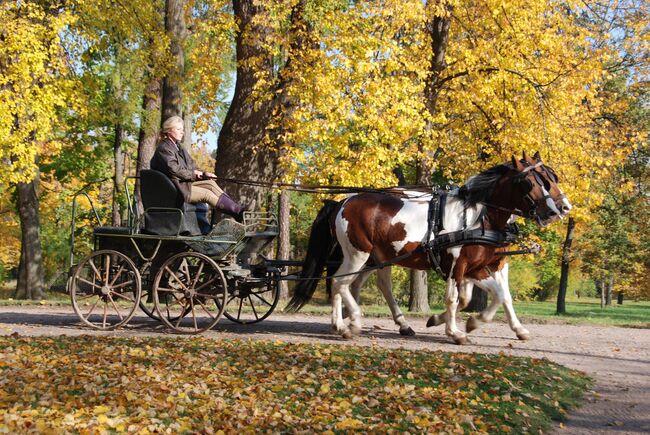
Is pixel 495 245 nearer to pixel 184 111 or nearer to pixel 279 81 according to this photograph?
pixel 279 81

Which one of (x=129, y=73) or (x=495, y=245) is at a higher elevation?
(x=129, y=73)

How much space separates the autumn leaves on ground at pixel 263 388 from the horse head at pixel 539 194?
214cm

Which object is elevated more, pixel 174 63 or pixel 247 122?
pixel 174 63

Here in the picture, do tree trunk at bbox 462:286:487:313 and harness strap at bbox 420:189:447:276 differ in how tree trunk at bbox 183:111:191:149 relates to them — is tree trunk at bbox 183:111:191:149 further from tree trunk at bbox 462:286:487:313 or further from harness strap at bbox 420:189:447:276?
harness strap at bbox 420:189:447:276

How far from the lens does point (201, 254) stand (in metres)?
11.0

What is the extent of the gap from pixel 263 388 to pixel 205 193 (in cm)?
443

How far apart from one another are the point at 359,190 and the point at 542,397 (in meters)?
4.83

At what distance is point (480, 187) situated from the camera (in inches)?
431

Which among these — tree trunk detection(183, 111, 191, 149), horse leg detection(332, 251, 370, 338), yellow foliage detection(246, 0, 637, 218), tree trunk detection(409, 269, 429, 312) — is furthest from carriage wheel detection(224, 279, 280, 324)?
tree trunk detection(183, 111, 191, 149)

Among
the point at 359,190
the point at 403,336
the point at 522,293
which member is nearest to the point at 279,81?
the point at 359,190

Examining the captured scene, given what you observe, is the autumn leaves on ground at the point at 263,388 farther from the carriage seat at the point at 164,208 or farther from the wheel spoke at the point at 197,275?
the carriage seat at the point at 164,208

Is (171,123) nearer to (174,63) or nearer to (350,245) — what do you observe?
(350,245)

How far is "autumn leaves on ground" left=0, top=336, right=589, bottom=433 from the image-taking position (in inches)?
249

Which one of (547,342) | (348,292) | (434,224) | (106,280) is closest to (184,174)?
(106,280)
